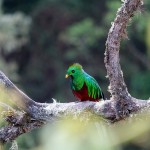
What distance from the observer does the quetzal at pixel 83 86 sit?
4.98 meters

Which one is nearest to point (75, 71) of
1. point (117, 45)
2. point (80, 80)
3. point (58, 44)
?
point (80, 80)

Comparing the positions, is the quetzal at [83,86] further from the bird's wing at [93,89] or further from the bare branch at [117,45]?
the bare branch at [117,45]

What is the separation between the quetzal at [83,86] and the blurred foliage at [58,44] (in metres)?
12.3

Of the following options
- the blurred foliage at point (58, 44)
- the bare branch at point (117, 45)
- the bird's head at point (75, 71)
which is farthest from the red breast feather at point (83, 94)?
the blurred foliage at point (58, 44)

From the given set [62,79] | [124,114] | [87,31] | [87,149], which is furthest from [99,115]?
[62,79]

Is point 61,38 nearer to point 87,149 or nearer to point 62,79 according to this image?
point 62,79

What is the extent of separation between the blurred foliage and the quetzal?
1225 centimetres

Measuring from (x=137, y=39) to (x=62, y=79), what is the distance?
2.36 meters

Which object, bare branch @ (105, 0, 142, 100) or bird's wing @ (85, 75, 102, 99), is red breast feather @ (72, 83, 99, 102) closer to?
bird's wing @ (85, 75, 102, 99)

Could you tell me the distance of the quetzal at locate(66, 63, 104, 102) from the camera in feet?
16.4

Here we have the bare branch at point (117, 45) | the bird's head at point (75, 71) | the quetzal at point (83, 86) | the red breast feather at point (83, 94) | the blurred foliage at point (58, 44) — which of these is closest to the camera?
the bare branch at point (117, 45)

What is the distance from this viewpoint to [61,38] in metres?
22.1

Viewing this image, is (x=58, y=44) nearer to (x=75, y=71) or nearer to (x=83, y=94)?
(x=75, y=71)

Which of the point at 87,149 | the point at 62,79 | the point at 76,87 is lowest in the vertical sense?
the point at 87,149
